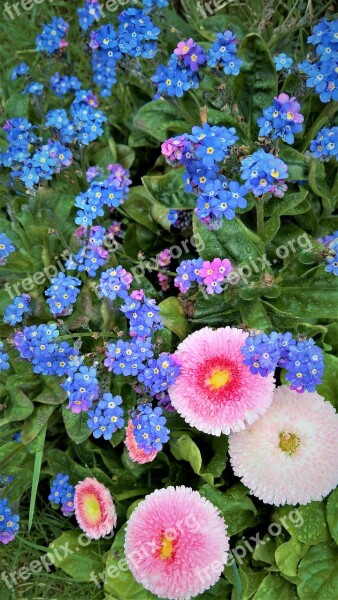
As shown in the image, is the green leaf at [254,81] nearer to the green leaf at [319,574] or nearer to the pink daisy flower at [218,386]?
the pink daisy flower at [218,386]

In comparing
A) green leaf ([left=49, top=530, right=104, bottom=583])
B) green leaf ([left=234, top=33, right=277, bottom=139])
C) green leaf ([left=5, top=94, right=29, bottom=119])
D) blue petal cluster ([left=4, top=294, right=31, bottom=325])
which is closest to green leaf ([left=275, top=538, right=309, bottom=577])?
green leaf ([left=49, top=530, right=104, bottom=583])

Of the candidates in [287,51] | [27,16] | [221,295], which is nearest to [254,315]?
[221,295]

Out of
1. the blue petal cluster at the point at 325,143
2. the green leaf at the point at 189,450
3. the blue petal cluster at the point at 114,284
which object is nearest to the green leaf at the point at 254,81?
the blue petal cluster at the point at 325,143

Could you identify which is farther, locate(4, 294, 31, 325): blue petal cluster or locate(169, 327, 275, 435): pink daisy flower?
locate(4, 294, 31, 325): blue petal cluster

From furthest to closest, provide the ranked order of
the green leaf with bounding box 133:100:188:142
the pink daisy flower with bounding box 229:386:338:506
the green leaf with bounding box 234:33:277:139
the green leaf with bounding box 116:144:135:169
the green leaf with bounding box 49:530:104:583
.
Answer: the green leaf with bounding box 116:144:135:169, the green leaf with bounding box 133:100:188:142, the green leaf with bounding box 49:530:104:583, the green leaf with bounding box 234:33:277:139, the pink daisy flower with bounding box 229:386:338:506

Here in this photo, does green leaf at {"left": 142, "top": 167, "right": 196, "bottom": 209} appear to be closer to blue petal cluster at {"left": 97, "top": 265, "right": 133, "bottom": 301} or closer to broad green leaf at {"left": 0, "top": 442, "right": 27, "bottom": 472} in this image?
blue petal cluster at {"left": 97, "top": 265, "right": 133, "bottom": 301}

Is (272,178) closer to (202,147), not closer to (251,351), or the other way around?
(202,147)

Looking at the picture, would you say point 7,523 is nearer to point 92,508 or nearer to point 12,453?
point 12,453
